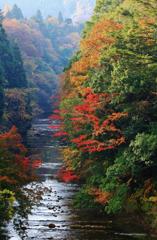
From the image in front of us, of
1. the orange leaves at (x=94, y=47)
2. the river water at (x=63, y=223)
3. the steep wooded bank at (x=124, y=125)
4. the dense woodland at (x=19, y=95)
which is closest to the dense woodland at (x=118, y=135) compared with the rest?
the steep wooded bank at (x=124, y=125)

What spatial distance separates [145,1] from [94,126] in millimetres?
13747

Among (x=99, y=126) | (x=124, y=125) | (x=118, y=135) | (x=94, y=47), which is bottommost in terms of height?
(x=118, y=135)

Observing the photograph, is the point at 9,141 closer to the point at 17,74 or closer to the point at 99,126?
the point at 99,126

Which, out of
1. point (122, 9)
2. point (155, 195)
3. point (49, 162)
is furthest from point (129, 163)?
point (49, 162)

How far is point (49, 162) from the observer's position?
6788 centimetres

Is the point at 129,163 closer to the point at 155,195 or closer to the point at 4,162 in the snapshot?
the point at 155,195

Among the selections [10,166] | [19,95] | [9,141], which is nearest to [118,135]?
[9,141]

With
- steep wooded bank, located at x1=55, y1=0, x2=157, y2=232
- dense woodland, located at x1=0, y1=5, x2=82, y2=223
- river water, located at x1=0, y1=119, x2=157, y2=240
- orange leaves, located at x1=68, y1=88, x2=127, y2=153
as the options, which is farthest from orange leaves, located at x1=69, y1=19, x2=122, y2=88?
river water, located at x1=0, y1=119, x2=157, y2=240

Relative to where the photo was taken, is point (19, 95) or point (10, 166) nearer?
point (10, 166)

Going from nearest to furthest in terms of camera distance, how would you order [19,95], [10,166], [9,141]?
[10,166] → [9,141] → [19,95]

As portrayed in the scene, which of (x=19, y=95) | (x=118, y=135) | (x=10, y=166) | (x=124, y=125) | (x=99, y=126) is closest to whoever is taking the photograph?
(x=10, y=166)

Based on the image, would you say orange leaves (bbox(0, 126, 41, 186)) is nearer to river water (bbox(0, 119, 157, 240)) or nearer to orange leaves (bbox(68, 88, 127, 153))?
river water (bbox(0, 119, 157, 240))

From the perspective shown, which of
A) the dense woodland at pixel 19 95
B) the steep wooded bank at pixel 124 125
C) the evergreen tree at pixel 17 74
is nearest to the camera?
the dense woodland at pixel 19 95

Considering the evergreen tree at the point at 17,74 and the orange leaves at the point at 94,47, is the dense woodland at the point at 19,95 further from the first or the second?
the orange leaves at the point at 94,47
